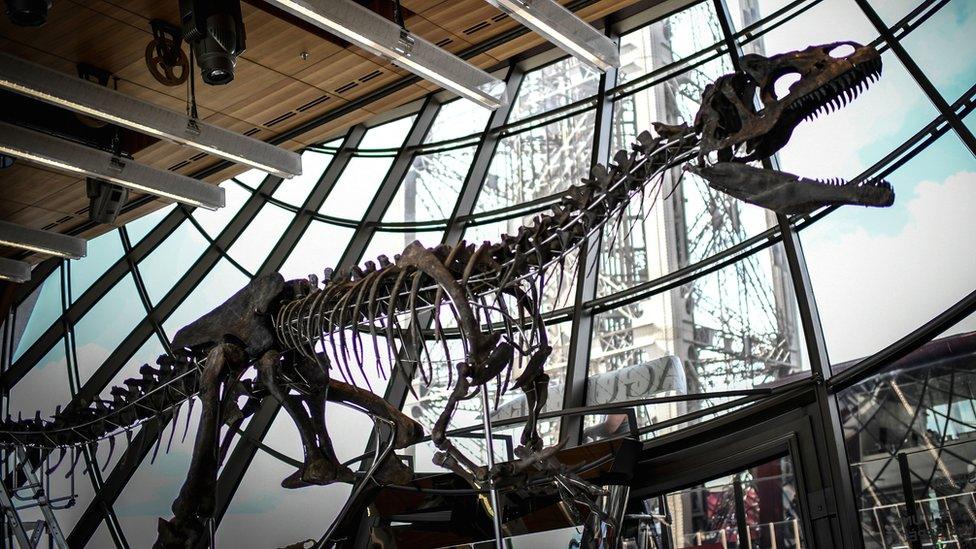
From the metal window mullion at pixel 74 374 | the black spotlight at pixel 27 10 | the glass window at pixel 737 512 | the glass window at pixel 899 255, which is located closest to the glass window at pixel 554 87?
the glass window at pixel 899 255

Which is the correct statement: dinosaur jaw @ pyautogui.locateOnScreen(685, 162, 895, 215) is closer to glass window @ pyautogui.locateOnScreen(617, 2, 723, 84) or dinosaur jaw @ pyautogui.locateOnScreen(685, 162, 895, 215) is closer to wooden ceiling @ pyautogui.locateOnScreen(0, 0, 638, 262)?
glass window @ pyautogui.locateOnScreen(617, 2, 723, 84)

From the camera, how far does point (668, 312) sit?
7660 mm

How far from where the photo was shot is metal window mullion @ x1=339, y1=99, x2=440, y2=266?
9828 millimetres

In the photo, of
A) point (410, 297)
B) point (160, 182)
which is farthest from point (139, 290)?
point (410, 297)

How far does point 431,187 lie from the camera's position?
9.94 meters

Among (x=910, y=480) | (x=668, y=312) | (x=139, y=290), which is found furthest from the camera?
(x=139, y=290)

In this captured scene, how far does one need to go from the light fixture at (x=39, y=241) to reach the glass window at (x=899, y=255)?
7.07 m

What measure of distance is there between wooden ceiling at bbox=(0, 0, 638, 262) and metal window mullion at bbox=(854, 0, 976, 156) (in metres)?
2.46

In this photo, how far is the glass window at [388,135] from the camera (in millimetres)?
10422

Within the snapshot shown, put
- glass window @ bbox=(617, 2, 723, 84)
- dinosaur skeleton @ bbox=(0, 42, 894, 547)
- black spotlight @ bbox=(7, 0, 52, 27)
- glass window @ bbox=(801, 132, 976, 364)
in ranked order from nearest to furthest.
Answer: dinosaur skeleton @ bbox=(0, 42, 894, 547)
black spotlight @ bbox=(7, 0, 52, 27)
glass window @ bbox=(801, 132, 976, 364)
glass window @ bbox=(617, 2, 723, 84)

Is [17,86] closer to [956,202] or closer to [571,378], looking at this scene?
[571,378]

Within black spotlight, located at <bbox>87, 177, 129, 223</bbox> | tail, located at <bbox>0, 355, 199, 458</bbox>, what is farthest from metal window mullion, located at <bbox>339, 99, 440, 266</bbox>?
tail, located at <bbox>0, 355, 199, 458</bbox>

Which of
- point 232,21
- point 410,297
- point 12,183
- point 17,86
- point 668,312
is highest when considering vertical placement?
point 12,183

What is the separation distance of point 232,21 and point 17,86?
155cm
